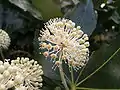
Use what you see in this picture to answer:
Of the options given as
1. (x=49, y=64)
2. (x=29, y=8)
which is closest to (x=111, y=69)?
(x=49, y=64)

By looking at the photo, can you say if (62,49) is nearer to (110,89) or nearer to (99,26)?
(110,89)

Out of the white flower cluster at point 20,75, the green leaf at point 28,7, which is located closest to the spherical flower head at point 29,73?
the white flower cluster at point 20,75

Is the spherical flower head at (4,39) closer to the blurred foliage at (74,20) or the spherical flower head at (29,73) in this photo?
the blurred foliage at (74,20)

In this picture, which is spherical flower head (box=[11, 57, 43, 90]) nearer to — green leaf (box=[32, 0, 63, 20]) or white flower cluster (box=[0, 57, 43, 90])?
white flower cluster (box=[0, 57, 43, 90])

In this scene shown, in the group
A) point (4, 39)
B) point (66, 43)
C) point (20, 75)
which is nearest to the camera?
point (20, 75)

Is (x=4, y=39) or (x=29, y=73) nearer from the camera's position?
(x=29, y=73)

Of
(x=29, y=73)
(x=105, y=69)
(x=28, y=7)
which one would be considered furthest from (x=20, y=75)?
(x=28, y=7)

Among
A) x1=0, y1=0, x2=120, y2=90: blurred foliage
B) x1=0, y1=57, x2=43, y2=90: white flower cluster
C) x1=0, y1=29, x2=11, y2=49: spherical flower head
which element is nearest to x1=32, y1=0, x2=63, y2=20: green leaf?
x1=0, y1=0, x2=120, y2=90: blurred foliage

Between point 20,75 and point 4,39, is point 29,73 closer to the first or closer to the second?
point 20,75
